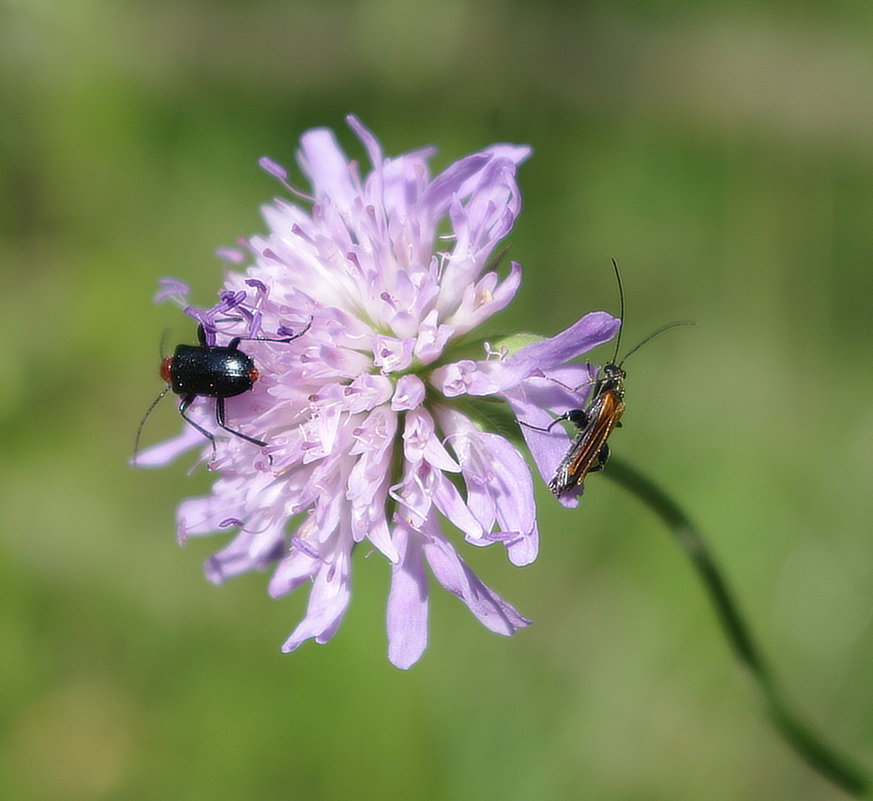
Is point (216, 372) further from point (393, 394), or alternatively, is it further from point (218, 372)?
point (393, 394)

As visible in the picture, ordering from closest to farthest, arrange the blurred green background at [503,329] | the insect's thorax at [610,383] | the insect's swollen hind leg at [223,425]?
the insect's thorax at [610,383] < the insect's swollen hind leg at [223,425] < the blurred green background at [503,329]

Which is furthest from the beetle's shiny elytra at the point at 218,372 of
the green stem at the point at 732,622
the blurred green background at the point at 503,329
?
the blurred green background at the point at 503,329

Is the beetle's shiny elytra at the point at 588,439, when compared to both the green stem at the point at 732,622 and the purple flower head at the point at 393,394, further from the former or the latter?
the green stem at the point at 732,622

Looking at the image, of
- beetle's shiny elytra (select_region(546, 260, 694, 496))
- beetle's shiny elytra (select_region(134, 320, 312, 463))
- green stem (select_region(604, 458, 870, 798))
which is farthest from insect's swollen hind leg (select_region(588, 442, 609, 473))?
beetle's shiny elytra (select_region(134, 320, 312, 463))

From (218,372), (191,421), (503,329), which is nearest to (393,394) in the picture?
(218,372)

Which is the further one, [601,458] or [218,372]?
[218,372]
